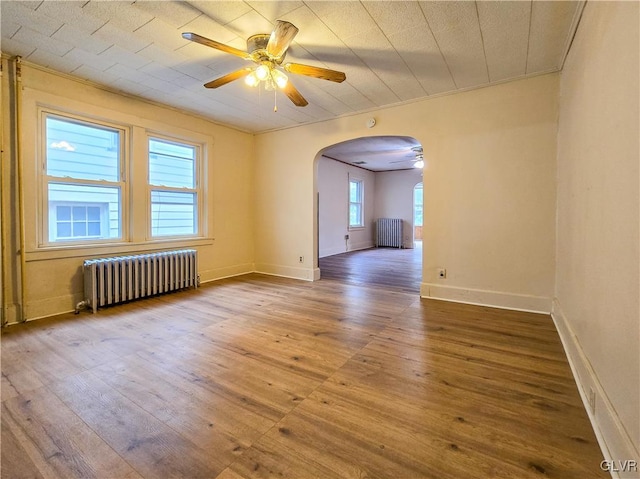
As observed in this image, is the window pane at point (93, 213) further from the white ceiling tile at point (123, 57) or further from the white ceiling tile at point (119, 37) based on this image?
the white ceiling tile at point (119, 37)

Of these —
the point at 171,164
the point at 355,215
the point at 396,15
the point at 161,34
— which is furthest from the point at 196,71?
the point at 355,215

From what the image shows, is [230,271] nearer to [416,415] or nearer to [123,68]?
[123,68]

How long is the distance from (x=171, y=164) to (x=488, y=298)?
4675 mm

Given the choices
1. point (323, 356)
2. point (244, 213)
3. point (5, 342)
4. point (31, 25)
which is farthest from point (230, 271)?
point (31, 25)

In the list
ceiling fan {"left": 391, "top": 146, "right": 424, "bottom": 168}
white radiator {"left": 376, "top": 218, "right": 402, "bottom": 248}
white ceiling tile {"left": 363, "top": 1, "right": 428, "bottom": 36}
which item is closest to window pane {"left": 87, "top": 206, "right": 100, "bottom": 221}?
white ceiling tile {"left": 363, "top": 1, "right": 428, "bottom": 36}

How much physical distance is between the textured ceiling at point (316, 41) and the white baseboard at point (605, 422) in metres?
2.41

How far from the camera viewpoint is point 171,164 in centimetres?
448

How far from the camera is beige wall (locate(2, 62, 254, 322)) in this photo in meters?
3.03

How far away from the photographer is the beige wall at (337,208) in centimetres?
779

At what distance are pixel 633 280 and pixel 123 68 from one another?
4275 mm

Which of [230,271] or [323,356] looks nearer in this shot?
[323,356]

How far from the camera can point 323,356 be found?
232cm

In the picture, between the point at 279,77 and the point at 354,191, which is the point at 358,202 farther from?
the point at 279,77

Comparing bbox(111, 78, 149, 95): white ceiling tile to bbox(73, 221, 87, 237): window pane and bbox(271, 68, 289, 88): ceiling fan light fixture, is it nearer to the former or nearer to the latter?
bbox(73, 221, 87, 237): window pane
